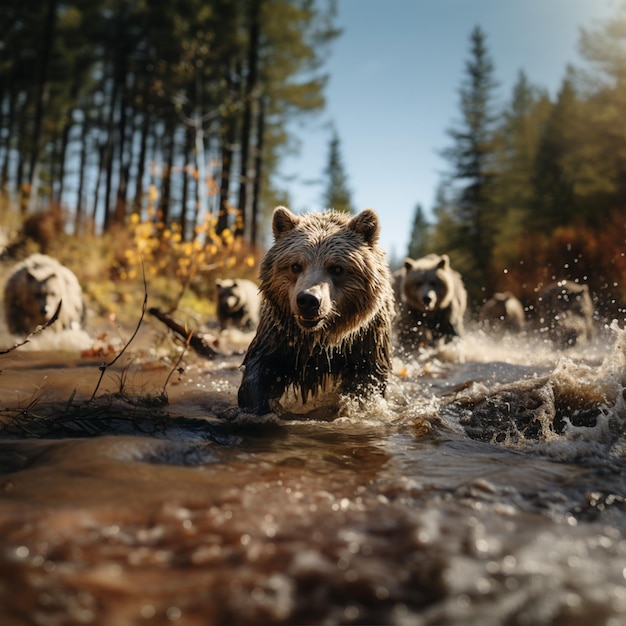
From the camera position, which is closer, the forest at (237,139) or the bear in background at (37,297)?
the bear in background at (37,297)

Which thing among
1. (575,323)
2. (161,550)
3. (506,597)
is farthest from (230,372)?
(575,323)

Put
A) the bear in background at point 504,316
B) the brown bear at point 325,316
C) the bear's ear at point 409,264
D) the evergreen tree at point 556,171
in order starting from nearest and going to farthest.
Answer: the brown bear at point 325,316
the bear's ear at point 409,264
the bear in background at point 504,316
the evergreen tree at point 556,171

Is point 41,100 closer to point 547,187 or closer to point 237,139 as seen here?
point 237,139

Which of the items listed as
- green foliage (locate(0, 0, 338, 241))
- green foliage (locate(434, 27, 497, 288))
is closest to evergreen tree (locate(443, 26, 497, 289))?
green foliage (locate(434, 27, 497, 288))

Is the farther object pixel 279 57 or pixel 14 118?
pixel 14 118

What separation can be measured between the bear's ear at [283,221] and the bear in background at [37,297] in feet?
16.3

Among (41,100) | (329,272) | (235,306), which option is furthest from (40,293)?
(41,100)

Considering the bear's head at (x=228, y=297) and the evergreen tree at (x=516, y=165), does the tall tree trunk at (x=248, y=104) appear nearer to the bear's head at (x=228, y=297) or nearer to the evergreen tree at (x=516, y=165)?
the bear's head at (x=228, y=297)

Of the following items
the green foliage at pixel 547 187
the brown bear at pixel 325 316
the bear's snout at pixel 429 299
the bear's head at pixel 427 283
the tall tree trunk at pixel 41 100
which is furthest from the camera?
the green foliage at pixel 547 187

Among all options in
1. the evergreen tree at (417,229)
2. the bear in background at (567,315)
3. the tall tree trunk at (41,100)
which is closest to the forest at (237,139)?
the tall tree trunk at (41,100)

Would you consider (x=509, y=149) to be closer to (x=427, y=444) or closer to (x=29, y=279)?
(x=29, y=279)

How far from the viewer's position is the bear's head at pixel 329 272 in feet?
13.2

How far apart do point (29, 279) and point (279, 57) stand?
49.2 feet

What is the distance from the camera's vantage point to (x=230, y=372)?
6.13 meters
